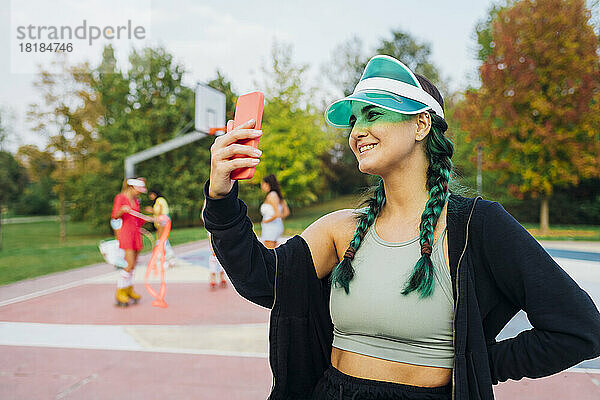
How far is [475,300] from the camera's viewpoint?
3.99 ft

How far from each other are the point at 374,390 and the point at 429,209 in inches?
20.5

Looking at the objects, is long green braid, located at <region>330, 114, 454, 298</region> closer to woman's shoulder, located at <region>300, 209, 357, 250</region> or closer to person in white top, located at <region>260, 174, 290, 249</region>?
woman's shoulder, located at <region>300, 209, 357, 250</region>

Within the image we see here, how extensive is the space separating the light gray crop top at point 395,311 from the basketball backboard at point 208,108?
10100mm

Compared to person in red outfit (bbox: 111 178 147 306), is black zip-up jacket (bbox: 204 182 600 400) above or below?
above

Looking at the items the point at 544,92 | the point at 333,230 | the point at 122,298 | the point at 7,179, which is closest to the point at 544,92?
the point at 544,92

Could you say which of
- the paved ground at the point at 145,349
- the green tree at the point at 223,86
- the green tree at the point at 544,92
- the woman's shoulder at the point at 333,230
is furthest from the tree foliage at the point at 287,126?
the woman's shoulder at the point at 333,230

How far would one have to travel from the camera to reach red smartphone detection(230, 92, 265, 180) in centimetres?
122

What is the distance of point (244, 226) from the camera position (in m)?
1.32

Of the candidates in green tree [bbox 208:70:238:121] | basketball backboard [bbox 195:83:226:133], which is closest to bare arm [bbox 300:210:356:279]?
basketball backboard [bbox 195:83:226:133]

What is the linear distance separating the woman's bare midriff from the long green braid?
0.65ft

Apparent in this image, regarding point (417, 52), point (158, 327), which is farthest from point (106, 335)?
point (417, 52)

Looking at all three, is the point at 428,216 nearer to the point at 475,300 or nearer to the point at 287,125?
the point at 475,300

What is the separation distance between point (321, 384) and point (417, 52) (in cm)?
4057

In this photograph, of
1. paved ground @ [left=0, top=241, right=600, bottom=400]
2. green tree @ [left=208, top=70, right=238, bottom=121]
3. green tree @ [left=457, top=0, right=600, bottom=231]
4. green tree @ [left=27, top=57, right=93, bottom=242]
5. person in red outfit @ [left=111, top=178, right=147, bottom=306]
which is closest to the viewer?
paved ground @ [left=0, top=241, right=600, bottom=400]
